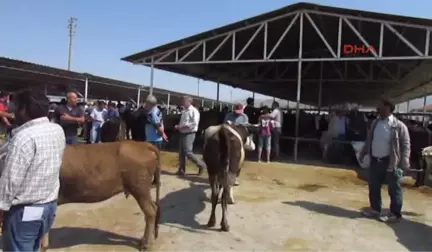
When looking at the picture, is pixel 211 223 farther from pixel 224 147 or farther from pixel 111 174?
pixel 111 174

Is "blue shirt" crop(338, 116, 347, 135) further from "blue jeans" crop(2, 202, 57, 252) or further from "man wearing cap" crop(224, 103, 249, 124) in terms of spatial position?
"blue jeans" crop(2, 202, 57, 252)

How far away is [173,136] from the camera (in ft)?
48.9

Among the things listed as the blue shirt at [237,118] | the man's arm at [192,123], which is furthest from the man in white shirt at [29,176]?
the man's arm at [192,123]

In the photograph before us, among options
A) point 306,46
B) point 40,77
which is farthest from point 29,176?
point 40,77

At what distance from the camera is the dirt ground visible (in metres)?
5.19

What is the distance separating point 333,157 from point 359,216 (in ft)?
17.6

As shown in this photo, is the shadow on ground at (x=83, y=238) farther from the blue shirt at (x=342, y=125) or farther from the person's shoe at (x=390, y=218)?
the blue shirt at (x=342, y=125)

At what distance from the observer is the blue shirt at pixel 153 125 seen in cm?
770

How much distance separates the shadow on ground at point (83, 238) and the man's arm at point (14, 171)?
2.32 metres

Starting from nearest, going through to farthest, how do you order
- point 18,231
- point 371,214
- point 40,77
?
point 18,231 → point 371,214 → point 40,77

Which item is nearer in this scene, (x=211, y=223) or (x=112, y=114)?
(x=211, y=223)

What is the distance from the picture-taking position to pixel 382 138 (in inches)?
254

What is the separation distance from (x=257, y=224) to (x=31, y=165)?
389 cm

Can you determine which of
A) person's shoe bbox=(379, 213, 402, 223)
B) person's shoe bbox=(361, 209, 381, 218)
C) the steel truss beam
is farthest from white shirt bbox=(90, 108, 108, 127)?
person's shoe bbox=(379, 213, 402, 223)
